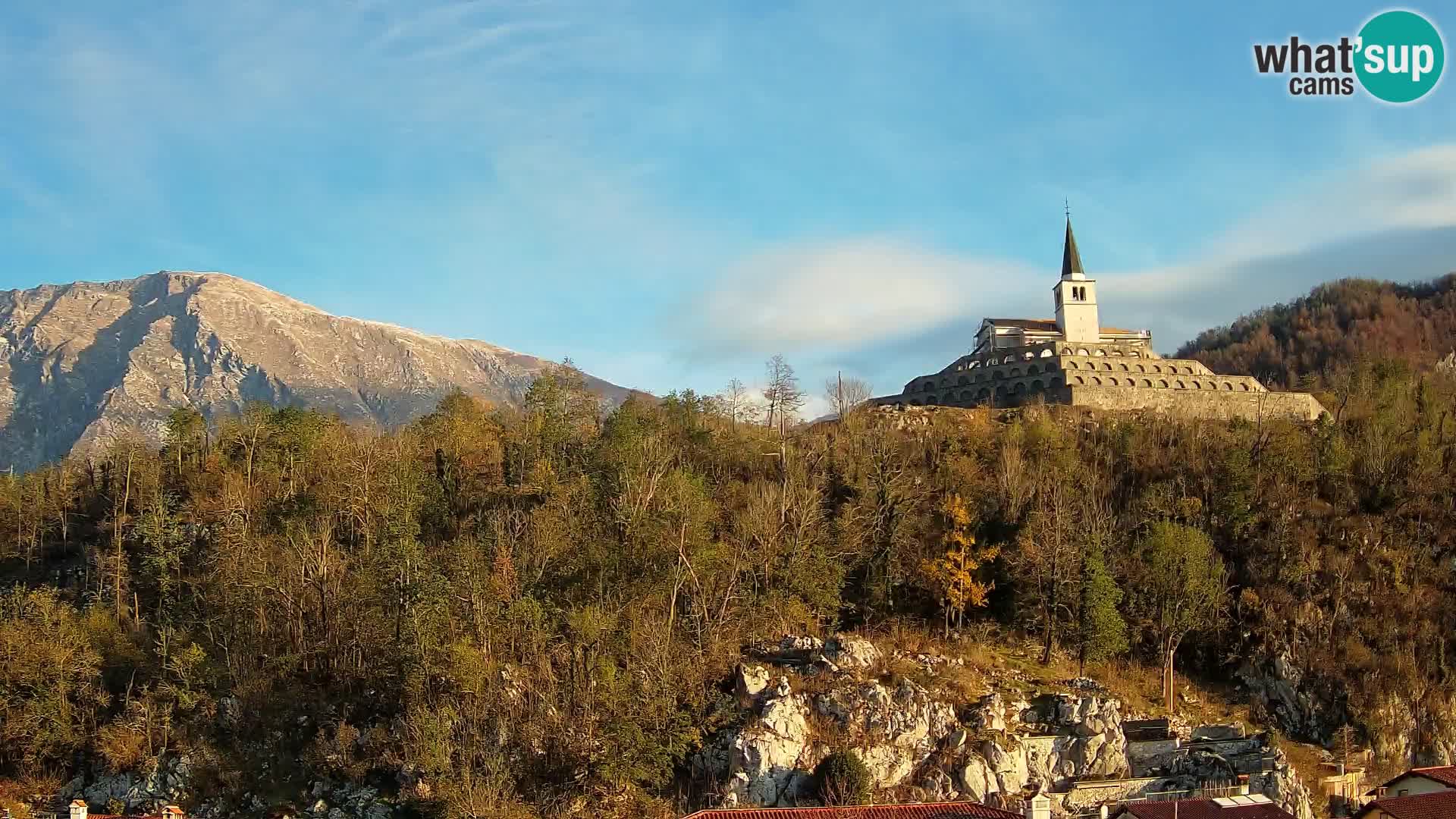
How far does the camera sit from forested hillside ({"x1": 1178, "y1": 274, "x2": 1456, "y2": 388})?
389 ft

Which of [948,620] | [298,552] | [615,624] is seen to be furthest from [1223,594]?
[298,552]

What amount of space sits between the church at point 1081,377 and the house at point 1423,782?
32.0 meters

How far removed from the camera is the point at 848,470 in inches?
2219

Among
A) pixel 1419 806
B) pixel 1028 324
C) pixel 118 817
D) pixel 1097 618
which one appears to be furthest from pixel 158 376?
pixel 1419 806

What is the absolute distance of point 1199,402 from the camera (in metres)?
73.2

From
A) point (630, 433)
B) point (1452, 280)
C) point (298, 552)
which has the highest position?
point (1452, 280)

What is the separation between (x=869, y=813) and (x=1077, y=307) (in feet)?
196

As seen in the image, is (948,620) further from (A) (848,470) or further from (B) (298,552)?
(B) (298,552)

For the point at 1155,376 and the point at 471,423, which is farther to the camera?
the point at 1155,376

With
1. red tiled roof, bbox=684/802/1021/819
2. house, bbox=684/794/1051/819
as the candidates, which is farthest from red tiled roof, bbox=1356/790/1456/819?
red tiled roof, bbox=684/802/1021/819

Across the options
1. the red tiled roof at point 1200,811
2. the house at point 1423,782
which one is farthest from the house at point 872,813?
the house at point 1423,782

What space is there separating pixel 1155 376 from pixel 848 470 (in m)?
28.5

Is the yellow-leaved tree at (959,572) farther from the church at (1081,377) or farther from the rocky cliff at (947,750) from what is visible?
the church at (1081,377)

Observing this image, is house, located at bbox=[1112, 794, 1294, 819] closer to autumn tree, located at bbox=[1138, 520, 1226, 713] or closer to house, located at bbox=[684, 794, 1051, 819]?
house, located at bbox=[684, 794, 1051, 819]
